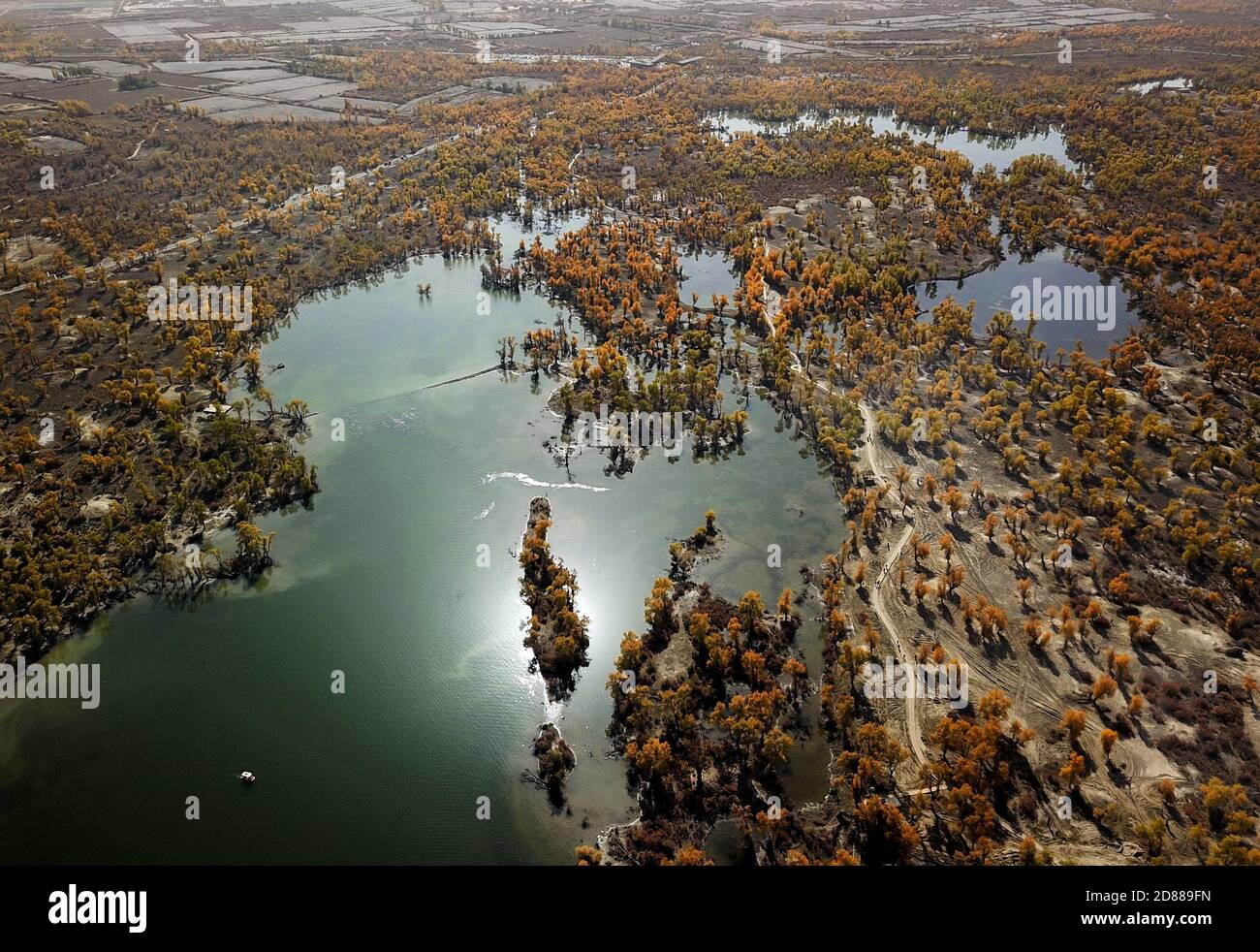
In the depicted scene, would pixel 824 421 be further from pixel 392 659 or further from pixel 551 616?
pixel 392 659

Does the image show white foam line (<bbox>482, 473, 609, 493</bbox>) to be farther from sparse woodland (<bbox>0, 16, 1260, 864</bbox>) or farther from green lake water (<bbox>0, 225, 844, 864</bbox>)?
sparse woodland (<bbox>0, 16, 1260, 864</bbox>)

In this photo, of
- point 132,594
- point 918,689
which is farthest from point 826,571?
point 132,594

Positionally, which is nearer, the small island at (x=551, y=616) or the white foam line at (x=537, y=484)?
the small island at (x=551, y=616)

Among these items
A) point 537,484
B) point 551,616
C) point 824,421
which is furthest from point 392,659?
point 824,421

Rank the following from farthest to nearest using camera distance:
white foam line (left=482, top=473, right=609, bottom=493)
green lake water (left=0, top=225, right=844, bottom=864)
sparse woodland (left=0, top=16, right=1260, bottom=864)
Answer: white foam line (left=482, top=473, right=609, bottom=493), sparse woodland (left=0, top=16, right=1260, bottom=864), green lake water (left=0, top=225, right=844, bottom=864)

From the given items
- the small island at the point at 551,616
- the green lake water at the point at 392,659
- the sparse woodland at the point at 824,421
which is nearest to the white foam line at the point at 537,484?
the green lake water at the point at 392,659

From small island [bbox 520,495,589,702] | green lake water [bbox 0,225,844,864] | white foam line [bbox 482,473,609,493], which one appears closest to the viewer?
green lake water [bbox 0,225,844,864]

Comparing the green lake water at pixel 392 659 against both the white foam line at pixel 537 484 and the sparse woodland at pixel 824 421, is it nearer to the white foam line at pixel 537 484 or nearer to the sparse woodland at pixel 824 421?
the white foam line at pixel 537 484

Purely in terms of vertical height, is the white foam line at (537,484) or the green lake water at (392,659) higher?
the white foam line at (537,484)

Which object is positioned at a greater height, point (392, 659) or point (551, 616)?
point (551, 616)

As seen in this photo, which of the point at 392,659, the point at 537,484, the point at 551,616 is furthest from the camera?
the point at 537,484

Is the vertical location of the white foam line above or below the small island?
above

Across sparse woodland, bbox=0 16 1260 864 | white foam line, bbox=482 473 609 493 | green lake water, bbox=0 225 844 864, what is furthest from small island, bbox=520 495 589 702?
white foam line, bbox=482 473 609 493
